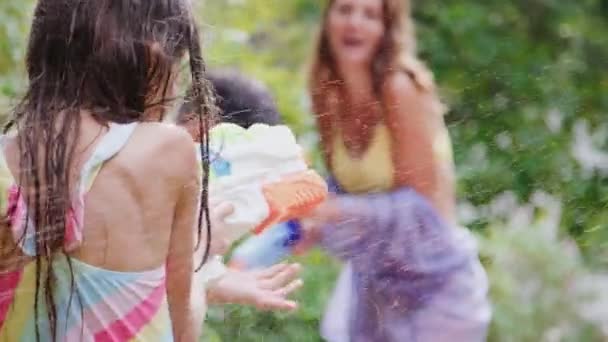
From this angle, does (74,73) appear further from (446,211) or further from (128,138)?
(446,211)

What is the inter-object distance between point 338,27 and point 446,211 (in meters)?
0.20

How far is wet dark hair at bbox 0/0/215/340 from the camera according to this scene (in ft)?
2.98

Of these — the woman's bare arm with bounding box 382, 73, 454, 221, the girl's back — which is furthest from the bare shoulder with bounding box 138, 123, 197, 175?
the woman's bare arm with bounding box 382, 73, 454, 221

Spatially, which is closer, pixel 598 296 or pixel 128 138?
pixel 128 138

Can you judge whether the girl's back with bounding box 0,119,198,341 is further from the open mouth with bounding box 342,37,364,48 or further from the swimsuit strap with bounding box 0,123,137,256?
the open mouth with bounding box 342,37,364,48

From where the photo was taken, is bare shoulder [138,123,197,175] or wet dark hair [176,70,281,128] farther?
wet dark hair [176,70,281,128]

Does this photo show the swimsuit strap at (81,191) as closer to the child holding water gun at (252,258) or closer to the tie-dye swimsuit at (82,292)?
the tie-dye swimsuit at (82,292)

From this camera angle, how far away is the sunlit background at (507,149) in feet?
3.89

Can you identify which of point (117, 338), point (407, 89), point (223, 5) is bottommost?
point (117, 338)

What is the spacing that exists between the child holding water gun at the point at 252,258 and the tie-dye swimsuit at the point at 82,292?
0.15 m

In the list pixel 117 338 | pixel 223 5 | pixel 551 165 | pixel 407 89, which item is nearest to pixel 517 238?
pixel 551 165

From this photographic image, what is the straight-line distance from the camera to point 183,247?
94cm

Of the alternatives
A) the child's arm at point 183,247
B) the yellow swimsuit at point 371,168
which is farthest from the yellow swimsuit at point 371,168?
the child's arm at point 183,247

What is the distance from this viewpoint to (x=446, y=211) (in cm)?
116
